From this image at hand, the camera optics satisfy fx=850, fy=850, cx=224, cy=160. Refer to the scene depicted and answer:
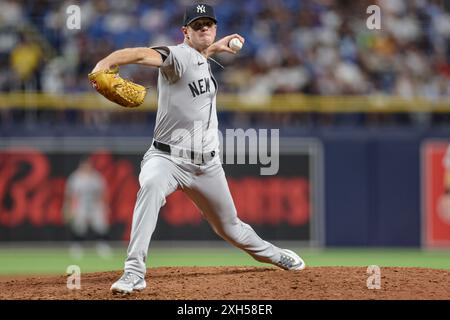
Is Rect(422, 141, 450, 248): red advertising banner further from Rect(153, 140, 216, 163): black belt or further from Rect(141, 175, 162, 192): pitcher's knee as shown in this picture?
Rect(141, 175, 162, 192): pitcher's knee

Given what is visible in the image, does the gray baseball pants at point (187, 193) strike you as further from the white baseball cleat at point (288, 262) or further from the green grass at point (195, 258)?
the green grass at point (195, 258)

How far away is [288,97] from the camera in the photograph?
14.9 metres

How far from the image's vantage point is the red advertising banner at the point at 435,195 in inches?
572

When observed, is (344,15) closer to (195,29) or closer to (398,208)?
(398,208)

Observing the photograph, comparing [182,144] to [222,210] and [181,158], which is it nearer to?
[181,158]

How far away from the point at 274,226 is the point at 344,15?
14.1ft

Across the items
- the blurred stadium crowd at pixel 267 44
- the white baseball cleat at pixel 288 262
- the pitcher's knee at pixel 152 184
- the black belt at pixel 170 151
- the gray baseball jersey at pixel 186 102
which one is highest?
the blurred stadium crowd at pixel 267 44

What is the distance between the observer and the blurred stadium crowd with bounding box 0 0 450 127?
593 inches

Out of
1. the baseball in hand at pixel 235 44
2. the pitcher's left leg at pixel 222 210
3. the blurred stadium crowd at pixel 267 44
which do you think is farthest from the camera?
the blurred stadium crowd at pixel 267 44

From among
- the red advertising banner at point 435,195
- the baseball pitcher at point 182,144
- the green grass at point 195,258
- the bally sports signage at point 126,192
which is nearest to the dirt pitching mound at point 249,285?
the baseball pitcher at point 182,144

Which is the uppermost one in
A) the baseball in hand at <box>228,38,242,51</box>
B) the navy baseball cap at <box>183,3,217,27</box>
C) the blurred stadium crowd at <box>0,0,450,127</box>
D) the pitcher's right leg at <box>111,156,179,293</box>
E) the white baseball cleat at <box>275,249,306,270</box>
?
the blurred stadium crowd at <box>0,0,450,127</box>

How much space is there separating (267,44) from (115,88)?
10.2 meters

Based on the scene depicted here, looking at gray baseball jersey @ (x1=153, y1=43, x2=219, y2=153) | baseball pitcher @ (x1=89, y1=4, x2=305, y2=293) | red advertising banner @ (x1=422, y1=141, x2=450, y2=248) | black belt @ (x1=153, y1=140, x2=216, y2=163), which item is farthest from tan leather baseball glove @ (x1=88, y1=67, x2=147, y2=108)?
red advertising banner @ (x1=422, y1=141, x2=450, y2=248)

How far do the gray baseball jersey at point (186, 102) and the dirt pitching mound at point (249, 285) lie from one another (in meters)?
1.07
